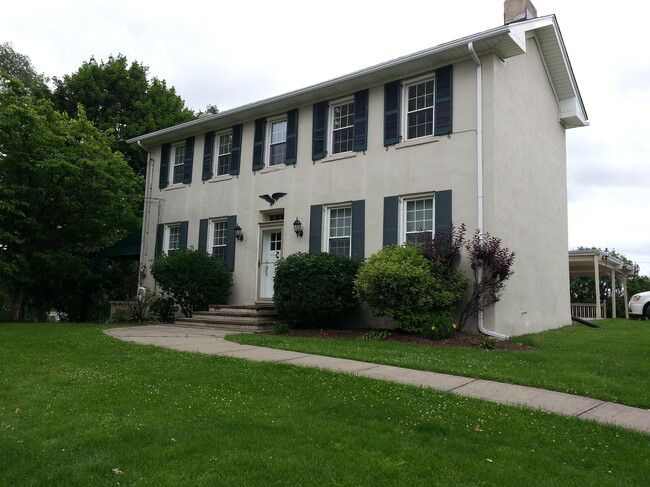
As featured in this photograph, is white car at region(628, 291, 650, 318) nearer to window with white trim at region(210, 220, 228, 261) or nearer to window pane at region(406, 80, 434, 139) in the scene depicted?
window pane at region(406, 80, 434, 139)

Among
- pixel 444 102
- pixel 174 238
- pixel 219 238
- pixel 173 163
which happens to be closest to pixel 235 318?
pixel 219 238

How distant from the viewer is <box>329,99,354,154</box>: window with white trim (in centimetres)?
1281

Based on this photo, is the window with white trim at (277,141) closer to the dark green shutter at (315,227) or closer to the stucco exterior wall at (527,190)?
the dark green shutter at (315,227)

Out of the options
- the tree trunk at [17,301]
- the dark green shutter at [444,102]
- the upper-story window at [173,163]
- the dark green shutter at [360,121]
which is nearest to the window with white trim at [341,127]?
the dark green shutter at [360,121]

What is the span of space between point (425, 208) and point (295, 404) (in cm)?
752

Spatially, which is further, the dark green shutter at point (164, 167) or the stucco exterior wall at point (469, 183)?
the dark green shutter at point (164, 167)

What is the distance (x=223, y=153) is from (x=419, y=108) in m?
6.59

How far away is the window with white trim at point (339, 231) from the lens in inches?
492

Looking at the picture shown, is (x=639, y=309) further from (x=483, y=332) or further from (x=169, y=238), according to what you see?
(x=169, y=238)

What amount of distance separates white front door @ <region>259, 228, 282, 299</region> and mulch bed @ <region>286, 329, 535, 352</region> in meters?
2.72

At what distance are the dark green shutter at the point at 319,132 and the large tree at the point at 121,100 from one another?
11.7 meters

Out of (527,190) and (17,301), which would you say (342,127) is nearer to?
(527,190)

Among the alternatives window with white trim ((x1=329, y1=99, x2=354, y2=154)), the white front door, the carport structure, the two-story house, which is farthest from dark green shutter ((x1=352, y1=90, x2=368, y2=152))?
the carport structure

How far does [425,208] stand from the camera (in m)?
11.4
